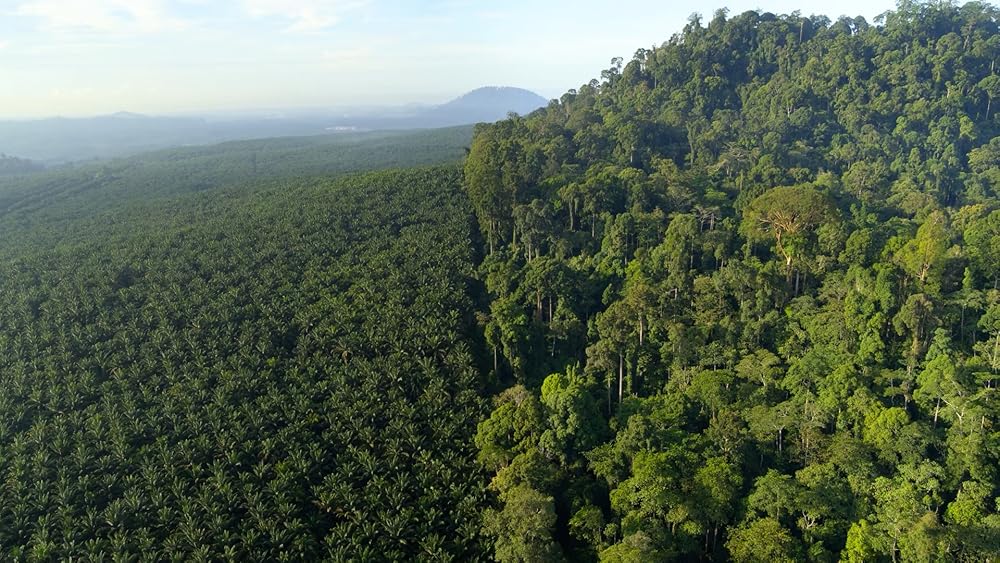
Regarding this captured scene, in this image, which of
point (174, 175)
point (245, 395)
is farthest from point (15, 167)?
point (245, 395)

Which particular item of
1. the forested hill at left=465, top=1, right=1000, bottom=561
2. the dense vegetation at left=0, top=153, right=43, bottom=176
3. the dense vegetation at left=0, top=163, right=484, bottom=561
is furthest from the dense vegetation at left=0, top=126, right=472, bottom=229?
the forested hill at left=465, top=1, right=1000, bottom=561

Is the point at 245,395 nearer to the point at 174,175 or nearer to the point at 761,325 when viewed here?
the point at 761,325

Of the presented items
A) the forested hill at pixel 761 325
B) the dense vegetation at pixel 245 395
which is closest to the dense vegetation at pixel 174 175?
the dense vegetation at pixel 245 395

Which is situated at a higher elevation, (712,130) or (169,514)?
(712,130)

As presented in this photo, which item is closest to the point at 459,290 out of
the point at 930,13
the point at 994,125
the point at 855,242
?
the point at 855,242

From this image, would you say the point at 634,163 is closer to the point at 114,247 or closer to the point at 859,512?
the point at 859,512

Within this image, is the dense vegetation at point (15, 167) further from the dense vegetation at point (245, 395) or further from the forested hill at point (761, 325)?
the forested hill at point (761, 325)
